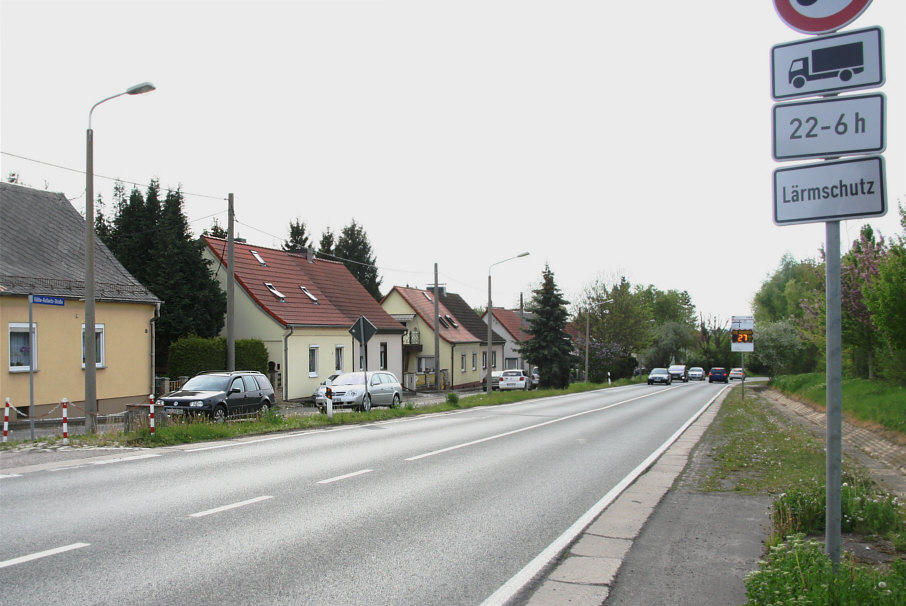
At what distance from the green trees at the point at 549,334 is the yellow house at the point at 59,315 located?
A: 1144 inches

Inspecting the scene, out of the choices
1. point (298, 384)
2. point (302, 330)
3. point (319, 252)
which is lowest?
point (298, 384)

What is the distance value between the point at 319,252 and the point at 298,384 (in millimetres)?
35867

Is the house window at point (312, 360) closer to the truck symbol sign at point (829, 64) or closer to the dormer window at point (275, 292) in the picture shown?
the dormer window at point (275, 292)

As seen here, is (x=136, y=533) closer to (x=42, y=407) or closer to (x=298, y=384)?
(x=42, y=407)

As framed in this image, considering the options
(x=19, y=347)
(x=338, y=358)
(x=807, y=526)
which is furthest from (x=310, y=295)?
(x=807, y=526)

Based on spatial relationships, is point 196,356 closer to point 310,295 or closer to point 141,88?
point 310,295

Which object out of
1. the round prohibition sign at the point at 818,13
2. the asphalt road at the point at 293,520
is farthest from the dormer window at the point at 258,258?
Result: the round prohibition sign at the point at 818,13

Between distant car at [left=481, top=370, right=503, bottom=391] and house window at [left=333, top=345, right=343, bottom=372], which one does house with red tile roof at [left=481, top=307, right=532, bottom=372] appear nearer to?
distant car at [left=481, top=370, right=503, bottom=391]

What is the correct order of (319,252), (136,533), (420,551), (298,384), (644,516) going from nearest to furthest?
(420,551) → (136,533) → (644,516) → (298,384) → (319,252)

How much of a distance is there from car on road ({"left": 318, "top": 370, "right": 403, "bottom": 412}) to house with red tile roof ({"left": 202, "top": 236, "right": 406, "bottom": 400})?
4063 mm

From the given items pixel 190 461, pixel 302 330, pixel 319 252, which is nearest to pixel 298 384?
pixel 302 330

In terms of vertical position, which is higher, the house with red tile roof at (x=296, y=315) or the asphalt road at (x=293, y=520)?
the house with red tile roof at (x=296, y=315)

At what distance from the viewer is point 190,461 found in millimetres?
11078

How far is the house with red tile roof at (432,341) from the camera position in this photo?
1951 inches
